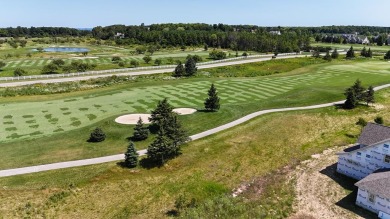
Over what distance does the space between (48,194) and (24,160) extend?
812cm

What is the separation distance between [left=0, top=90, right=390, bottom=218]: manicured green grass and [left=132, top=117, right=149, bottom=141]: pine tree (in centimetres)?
596

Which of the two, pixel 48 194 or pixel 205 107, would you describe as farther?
pixel 205 107

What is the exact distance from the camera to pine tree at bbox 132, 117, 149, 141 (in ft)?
142

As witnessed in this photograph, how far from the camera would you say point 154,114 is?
45531 millimetres

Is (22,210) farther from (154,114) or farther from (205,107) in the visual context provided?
(205,107)

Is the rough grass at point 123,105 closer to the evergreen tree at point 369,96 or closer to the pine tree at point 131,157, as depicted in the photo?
the pine tree at point 131,157

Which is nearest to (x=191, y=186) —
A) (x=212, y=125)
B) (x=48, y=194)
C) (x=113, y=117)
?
(x=48, y=194)

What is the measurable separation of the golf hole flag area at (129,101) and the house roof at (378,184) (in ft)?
105

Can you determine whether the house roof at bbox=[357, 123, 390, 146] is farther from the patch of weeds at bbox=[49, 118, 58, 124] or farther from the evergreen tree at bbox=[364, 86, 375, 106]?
the patch of weeds at bbox=[49, 118, 58, 124]

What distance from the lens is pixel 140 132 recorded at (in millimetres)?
43312

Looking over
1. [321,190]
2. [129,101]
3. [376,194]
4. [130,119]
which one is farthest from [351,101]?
[129,101]

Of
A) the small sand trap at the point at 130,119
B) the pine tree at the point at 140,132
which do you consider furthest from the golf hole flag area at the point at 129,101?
the pine tree at the point at 140,132

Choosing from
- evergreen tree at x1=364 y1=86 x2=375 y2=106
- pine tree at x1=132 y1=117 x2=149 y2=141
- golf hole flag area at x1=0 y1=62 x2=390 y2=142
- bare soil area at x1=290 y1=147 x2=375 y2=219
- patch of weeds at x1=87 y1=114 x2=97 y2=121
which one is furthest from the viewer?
evergreen tree at x1=364 y1=86 x2=375 y2=106

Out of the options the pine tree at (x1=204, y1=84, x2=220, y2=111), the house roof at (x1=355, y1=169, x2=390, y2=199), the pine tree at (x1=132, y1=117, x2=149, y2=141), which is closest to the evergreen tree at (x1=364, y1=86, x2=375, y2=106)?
the pine tree at (x1=204, y1=84, x2=220, y2=111)
